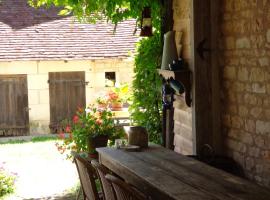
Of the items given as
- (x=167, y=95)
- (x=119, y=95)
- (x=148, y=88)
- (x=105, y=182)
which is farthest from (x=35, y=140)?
(x=105, y=182)

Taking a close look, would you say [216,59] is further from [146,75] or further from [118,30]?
[118,30]

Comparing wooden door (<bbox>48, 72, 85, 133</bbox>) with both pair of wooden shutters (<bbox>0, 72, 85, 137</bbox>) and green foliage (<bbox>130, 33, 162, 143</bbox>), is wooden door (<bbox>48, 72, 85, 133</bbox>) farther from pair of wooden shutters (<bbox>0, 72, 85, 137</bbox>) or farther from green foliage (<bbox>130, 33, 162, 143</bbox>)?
green foliage (<bbox>130, 33, 162, 143</bbox>)

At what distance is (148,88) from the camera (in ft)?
25.6

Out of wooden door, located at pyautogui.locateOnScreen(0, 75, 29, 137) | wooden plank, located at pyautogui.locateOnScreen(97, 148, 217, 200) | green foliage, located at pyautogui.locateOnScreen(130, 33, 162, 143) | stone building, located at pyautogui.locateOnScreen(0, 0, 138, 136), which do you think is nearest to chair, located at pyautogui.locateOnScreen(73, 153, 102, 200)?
wooden plank, located at pyautogui.locateOnScreen(97, 148, 217, 200)

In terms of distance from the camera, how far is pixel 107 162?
15.9ft

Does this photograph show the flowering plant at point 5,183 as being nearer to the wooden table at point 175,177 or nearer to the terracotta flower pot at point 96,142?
the terracotta flower pot at point 96,142

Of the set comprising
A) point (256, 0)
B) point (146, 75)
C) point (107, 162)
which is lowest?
point (107, 162)

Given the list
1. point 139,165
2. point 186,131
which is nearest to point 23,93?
point 186,131

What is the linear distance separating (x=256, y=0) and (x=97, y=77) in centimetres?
1067

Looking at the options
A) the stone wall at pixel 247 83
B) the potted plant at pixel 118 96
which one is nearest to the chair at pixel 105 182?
the stone wall at pixel 247 83

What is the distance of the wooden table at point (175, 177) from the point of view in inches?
136

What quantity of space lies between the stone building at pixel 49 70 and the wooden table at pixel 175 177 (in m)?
9.88

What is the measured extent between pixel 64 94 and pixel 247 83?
423 inches

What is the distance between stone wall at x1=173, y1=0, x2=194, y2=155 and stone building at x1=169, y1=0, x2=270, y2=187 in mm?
37
